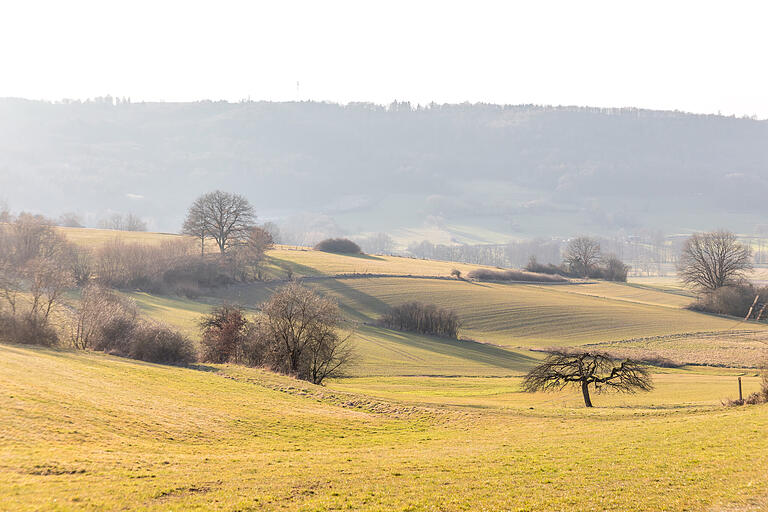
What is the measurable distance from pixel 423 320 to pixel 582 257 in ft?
244

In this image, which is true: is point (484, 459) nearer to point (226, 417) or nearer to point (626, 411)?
point (226, 417)

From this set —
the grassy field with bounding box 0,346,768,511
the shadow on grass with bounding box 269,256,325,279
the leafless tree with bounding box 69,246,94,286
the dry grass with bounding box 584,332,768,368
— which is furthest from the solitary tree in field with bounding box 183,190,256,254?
the grassy field with bounding box 0,346,768,511

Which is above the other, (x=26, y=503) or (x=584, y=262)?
(x=584, y=262)

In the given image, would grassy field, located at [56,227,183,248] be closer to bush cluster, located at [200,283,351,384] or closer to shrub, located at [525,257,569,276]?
bush cluster, located at [200,283,351,384]

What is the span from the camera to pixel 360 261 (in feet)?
408

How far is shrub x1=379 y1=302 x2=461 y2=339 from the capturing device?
79750 millimetres

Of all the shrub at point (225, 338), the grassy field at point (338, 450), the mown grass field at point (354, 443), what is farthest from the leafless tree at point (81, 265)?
the grassy field at point (338, 450)

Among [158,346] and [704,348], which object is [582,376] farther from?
[704,348]

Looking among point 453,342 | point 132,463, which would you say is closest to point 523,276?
point 453,342

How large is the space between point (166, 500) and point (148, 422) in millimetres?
10134

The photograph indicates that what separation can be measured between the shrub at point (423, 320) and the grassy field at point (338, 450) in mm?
42167

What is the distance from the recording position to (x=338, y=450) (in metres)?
23.4

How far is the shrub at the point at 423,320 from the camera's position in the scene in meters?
79.8

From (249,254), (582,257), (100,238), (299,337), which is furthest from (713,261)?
(100,238)
